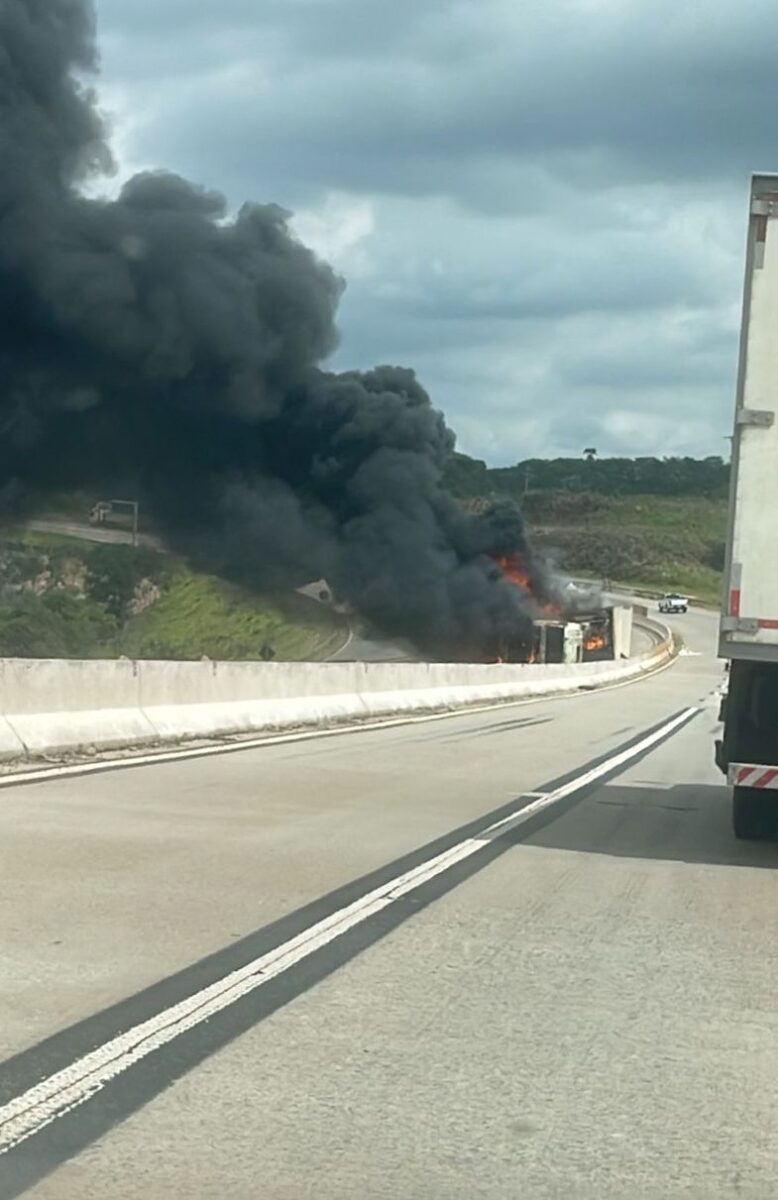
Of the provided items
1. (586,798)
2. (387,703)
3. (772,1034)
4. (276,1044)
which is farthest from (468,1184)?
(387,703)

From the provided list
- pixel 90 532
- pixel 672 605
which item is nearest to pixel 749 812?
pixel 90 532

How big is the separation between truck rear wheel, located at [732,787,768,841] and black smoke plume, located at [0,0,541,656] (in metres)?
23.4

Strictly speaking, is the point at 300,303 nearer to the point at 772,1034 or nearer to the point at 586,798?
the point at 586,798

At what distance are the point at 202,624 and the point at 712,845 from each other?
48725 mm

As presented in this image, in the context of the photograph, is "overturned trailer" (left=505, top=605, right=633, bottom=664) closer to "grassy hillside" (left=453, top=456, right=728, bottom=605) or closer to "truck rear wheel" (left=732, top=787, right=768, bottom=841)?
"truck rear wheel" (left=732, top=787, right=768, bottom=841)

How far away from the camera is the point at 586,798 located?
48.1ft

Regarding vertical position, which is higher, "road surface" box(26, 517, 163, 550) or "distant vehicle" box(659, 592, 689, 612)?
"road surface" box(26, 517, 163, 550)

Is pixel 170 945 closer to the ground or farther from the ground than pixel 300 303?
closer to the ground

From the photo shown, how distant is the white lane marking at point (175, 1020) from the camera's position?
4.90 m

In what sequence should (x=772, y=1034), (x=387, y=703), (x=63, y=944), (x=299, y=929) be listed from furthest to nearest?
(x=387, y=703) < (x=299, y=929) < (x=63, y=944) < (x=772, y=1034)

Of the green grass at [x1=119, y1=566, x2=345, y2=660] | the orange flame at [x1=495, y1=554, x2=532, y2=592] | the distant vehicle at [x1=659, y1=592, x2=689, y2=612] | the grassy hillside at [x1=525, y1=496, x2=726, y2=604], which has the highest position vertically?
the grassy hillside at [x1=525, y1=496, x2=726, y2=604]

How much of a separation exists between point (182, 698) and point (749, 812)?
861 centimetres

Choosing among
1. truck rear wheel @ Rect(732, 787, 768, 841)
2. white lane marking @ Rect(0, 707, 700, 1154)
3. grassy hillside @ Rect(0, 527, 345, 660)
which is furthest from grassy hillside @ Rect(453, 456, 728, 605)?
white lane marking @ Rect(0, 707, 700, 1154)

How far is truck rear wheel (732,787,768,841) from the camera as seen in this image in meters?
11.8
